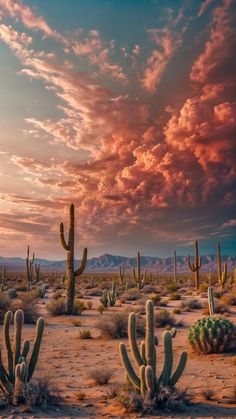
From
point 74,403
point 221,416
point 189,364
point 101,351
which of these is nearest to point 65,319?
point 101,351

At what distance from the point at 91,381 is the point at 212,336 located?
12.9ft

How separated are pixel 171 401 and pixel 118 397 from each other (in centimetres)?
95

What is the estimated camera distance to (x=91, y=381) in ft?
29.0

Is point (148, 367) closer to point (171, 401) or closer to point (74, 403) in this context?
point (171, 401)

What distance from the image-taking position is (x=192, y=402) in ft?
23.3

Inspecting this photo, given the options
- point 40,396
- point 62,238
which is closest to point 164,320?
point 62,238

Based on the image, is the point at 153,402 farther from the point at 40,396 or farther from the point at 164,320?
the point at 164,320

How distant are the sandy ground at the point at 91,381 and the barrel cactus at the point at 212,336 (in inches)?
10.5

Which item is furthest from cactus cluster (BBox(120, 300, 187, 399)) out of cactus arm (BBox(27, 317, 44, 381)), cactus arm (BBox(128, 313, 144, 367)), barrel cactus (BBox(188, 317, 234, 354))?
barrel cactus (BBox(188, 317, 234, 354))

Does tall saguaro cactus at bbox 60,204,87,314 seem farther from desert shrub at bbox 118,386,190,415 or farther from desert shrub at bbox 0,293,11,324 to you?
desert shrub at bbox 118,386,190,415

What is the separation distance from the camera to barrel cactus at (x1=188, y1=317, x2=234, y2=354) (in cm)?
1105

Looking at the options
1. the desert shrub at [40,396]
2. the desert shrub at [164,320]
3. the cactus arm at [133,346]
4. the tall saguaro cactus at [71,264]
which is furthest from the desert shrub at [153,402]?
the tall saguaro cactus at [71,264]

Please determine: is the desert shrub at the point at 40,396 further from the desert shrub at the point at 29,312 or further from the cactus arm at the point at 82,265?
the cactus arm at the point at 82,265

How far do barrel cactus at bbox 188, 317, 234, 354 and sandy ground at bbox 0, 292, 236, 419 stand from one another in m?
0.27
